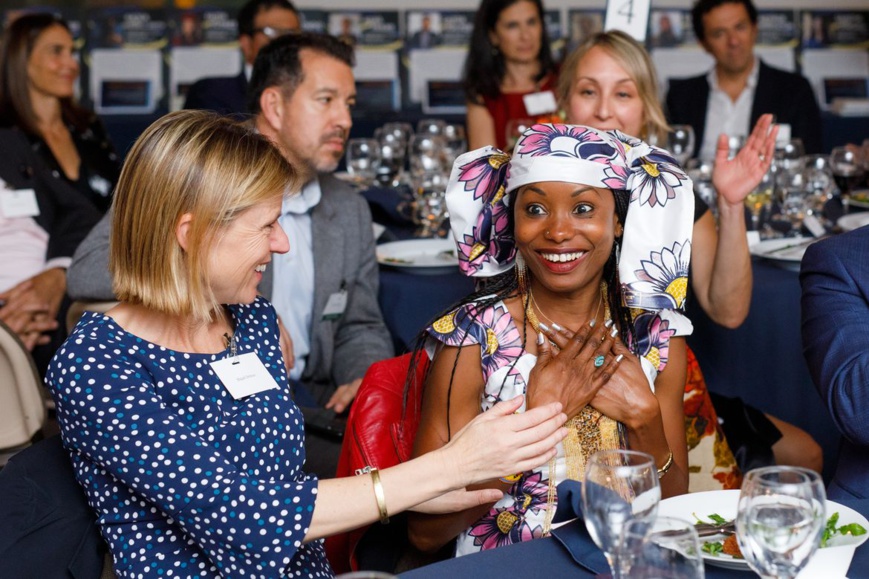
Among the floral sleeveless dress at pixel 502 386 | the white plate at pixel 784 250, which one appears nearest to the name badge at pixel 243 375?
the floral sleeveless dress at pixel 502 386

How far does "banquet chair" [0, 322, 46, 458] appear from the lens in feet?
8.70

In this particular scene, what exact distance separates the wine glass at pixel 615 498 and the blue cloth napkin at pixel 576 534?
124mm

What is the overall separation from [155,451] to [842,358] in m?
1.16

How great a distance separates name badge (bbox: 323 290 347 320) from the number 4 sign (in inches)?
55.5

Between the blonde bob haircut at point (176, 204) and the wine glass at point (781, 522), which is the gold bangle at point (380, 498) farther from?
the wine glass at point (781, 522)

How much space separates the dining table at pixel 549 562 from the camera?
1327 mm

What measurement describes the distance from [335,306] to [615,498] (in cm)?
192

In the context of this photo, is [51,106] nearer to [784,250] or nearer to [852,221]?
[784,250]

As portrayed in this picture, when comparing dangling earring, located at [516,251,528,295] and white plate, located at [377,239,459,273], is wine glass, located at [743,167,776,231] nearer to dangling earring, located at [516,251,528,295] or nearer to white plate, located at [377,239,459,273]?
white plate, located at [377,239,459,273]

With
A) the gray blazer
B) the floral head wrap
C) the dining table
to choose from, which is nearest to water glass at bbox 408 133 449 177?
the gray blazer

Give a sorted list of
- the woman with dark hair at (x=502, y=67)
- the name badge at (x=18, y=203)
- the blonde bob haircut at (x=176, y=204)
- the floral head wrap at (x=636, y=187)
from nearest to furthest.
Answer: the blonde bob haircut at (x=176, y=204), the floral head wrap at (x=636, y=187), the name badge at (x=18, y=203), the woman with dark hair at (x=502, y=67)

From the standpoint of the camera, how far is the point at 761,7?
6.64 meters

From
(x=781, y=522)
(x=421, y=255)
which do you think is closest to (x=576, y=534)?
(x=781, y=522)

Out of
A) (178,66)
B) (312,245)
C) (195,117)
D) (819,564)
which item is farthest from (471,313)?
(178,66)
